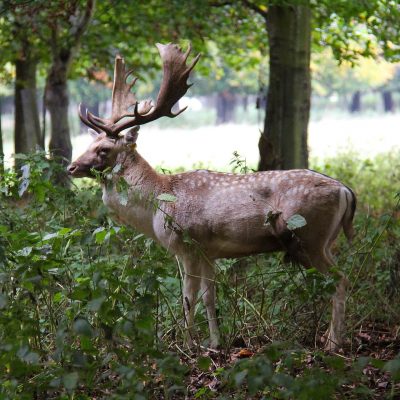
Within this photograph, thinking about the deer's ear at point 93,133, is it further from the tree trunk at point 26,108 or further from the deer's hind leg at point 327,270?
the tree trunk at point 26,108

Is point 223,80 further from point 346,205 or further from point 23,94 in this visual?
point 346,205

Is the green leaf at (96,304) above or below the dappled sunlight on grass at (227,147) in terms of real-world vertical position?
above

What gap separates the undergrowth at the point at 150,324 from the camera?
4039 mm

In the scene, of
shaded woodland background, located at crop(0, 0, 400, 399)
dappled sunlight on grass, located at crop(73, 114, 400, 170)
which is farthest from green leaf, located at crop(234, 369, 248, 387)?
dappled sunlight on grass, located at crop(73, 114, 400, 170)

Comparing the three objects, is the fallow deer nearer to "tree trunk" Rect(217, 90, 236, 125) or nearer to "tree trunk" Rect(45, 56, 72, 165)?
"tree trunk" Rect(45, 56, 72, 165)

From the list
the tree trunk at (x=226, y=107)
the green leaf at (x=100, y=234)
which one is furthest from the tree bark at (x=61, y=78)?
the tree trunk at (x=226, y=107)

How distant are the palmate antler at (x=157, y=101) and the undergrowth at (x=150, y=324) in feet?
1.94

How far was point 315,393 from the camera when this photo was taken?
371 cm

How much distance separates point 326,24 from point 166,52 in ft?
20.8

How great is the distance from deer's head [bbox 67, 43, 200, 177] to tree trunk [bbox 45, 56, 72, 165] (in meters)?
4.63

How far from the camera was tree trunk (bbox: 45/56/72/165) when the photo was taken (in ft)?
38.1

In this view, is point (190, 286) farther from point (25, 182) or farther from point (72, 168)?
point (25, 182)

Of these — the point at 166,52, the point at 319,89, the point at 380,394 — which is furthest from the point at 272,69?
the point at 319,89

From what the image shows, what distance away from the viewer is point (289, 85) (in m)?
10.4
